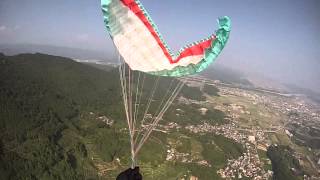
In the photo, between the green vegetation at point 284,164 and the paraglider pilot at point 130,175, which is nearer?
the paraglider pilot at point 130,175

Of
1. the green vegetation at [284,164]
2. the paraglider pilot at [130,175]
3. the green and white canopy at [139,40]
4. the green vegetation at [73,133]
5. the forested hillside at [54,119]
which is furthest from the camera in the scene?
the green vegetation at [284,164]

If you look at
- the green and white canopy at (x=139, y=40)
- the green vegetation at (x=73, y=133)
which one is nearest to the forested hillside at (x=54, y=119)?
the green vegetation at (x=73, y=133)

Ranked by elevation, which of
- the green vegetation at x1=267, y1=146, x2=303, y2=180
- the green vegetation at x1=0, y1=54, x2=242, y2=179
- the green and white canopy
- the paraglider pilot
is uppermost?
the green and white canopy

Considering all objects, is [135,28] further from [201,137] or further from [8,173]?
[201,137]

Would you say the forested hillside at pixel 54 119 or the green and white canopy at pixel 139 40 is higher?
the green and white canopy at pixel 139 40

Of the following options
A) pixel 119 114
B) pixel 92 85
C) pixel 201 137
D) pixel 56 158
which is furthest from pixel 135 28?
pixel 92 85

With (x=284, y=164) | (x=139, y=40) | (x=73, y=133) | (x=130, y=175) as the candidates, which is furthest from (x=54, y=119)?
(x=130, y=175)

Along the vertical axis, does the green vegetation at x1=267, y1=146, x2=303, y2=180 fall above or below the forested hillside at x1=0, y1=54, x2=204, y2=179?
below

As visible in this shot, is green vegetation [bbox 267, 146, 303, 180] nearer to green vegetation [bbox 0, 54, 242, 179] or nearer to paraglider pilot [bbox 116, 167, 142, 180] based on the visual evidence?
green vegetation [bbox 0, 54, 242, 179]

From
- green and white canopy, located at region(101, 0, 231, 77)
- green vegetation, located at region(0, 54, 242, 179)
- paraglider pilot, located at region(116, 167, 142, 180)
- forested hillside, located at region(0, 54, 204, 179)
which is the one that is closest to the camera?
paraglider pilot, located at region(116, 167, 142, 180)

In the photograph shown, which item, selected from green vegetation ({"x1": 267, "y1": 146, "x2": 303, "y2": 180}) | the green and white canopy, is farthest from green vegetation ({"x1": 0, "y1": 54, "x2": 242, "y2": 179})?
the green and white canopy

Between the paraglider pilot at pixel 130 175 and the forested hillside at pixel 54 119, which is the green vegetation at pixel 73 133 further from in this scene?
the paraglider pilot at pixel 130 175

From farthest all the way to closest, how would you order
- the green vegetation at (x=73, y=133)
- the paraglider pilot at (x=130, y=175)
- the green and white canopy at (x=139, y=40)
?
the green vegetation at (x=73, y=133), the green and white canopy at (x=139, y=40), the paraglider pilot at (x=130, y=175)
